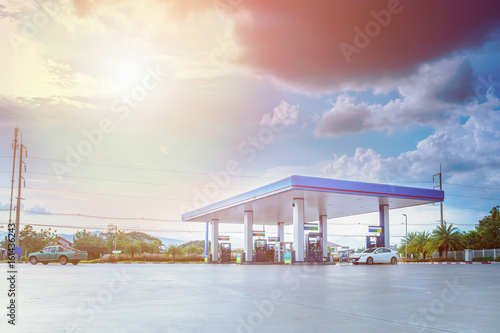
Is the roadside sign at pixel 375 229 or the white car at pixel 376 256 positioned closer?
the white car at pixel 376 256

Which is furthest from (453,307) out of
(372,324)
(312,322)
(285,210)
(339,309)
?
(285,210)

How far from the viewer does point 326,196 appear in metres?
32.0

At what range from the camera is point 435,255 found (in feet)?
171

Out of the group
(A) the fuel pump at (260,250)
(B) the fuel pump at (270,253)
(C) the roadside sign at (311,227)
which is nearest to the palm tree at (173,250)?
(A) the fuel pump at (260,250)

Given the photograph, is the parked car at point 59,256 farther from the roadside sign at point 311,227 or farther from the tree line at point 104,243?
the tree line at point 104,243

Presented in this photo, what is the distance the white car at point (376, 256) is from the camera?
3397 cm

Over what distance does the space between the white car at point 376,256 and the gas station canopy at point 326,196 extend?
3807 mm

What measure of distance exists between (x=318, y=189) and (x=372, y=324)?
23.8 meters

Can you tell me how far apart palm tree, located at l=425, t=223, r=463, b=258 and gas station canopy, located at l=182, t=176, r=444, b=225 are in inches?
573

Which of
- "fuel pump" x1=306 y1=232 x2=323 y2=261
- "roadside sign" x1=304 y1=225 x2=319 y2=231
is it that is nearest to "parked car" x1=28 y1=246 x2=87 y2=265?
"roadside sign" x1=304 y1=225 x2=319 y2=231

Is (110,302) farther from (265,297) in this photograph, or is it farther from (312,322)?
(312,322)

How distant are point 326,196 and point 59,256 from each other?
19800mm

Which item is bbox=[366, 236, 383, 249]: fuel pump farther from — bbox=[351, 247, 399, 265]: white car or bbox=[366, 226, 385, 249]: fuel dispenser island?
bbox=[351, 247, 399, 265]: white car

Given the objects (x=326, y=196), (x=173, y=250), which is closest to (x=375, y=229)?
(x=326, y=196)
